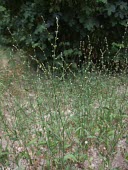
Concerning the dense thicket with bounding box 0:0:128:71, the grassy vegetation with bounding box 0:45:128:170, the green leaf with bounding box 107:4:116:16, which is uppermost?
the green leaf with bounding box 107:4:116:16

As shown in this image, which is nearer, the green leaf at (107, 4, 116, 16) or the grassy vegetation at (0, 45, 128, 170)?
the grassy vegetation at (0, 45, 128, 170)

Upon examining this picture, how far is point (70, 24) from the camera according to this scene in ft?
16.6

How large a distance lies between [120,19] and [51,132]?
106 inches

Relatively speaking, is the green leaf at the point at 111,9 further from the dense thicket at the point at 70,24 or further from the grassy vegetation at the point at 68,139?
the grassy vegetation at the point at 68,139

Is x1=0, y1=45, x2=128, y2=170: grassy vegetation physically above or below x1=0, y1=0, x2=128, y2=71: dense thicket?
below

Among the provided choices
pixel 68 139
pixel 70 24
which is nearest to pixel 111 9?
pixel 70 24

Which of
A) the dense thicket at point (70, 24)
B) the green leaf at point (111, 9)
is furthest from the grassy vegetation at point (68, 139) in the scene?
the green leaf at point (111, 9)

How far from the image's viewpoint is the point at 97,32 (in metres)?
5.32

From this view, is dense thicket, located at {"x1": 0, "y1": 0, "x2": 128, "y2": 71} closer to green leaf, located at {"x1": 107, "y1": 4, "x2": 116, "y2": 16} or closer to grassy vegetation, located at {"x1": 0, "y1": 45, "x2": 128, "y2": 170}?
green leaf, located at {"x1": 107, "y1": 4, "x2": 116, "y2": 16}

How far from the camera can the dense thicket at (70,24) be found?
16.3 ft

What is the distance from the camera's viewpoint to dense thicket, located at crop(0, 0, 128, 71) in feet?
16.3

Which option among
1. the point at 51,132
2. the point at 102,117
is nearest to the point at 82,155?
the point at 51,132

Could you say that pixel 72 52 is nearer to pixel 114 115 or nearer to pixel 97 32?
pixel 97 32

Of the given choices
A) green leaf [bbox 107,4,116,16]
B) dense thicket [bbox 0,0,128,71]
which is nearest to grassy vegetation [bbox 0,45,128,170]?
dense thicket [bbox 0,0,128,71]
